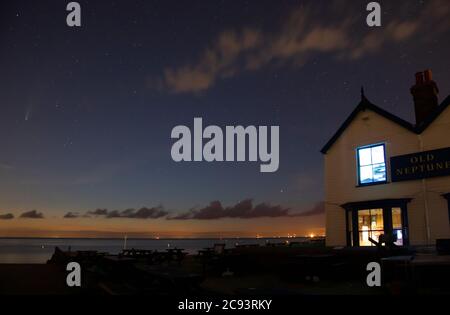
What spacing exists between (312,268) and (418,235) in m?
5.83

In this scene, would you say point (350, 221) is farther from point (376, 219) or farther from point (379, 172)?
point (379, 172)

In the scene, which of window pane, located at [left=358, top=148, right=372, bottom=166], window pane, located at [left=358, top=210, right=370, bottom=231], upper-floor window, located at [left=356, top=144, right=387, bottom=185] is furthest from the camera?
window pane, located at [left=358, top=148, right=372, bottom=166]

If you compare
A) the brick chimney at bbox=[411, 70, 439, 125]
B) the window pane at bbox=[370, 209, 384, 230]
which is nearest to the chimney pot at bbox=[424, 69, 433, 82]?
the brick chimney at bbox=[411, 70, 439, 125]

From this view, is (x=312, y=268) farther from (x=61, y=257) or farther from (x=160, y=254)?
(x=61, y=257)

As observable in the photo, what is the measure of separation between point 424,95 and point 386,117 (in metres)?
2.13

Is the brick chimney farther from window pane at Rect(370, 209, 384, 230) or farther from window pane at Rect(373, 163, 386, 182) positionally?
window pane at Rect(370, 209, 384, 230)

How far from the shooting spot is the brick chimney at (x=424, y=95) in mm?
19453

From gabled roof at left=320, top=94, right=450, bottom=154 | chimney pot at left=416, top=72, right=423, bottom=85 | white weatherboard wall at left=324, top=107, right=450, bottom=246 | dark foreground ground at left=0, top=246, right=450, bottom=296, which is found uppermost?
chimney pot at left=416, top=72, right=423, bottom=85

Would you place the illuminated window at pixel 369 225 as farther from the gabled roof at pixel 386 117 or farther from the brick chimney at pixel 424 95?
the brick chimney at pixel 424 95

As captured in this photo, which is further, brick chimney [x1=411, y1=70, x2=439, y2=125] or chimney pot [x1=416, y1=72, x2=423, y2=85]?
chimney pot [x1=416, y1=72, x2=423, y2=85]

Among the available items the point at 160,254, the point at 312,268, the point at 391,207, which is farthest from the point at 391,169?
the point at 160,254

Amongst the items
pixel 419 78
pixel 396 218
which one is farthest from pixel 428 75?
pixel 396 218

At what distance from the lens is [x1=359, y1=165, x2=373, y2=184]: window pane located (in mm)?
20031
